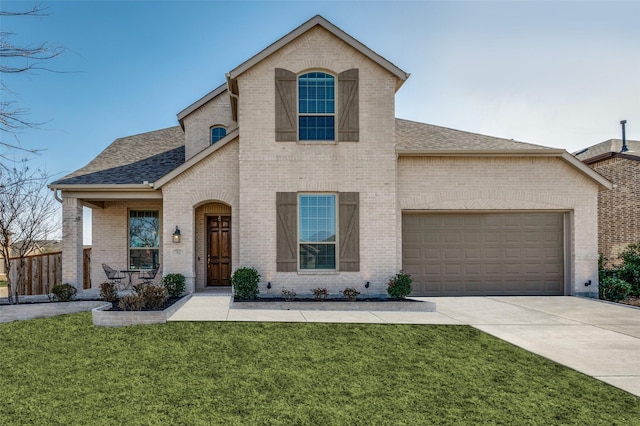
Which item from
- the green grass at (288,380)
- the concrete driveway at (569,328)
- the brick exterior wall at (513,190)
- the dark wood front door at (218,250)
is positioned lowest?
the concrete driveway at (569,328)

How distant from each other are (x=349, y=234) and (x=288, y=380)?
6.04 meters

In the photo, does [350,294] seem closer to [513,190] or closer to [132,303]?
[132,303]

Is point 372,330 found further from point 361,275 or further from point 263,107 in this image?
point 263,107

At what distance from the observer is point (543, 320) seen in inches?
342

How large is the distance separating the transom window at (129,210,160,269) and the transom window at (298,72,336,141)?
261 inches

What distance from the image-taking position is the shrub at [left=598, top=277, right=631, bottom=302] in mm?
11703

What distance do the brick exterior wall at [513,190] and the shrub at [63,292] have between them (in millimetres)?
9873

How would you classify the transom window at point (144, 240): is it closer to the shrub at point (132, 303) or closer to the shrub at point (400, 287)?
the shrub at point (132, 303)

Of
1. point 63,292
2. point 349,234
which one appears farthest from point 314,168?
point 63,292

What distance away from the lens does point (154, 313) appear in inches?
316

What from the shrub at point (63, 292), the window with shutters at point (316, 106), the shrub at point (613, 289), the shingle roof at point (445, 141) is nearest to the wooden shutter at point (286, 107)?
the window with shutters at point (316, 106)

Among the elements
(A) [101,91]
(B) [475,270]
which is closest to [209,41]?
(A) [101,91]

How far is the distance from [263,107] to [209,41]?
316 centimetres

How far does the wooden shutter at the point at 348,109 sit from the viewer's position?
35.8 feet
